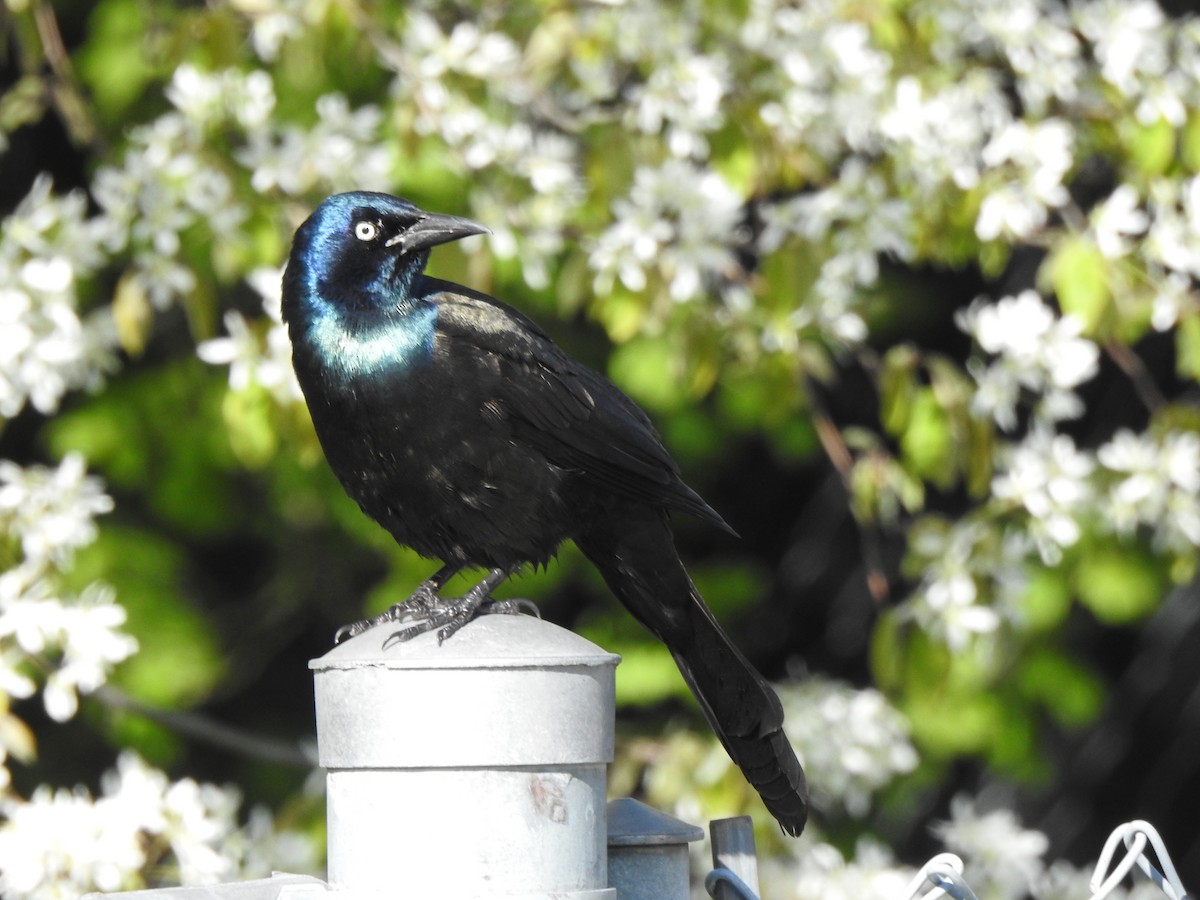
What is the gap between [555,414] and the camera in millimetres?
2566

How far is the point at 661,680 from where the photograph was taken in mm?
4488

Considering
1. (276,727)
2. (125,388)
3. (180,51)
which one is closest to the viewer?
(180,51)

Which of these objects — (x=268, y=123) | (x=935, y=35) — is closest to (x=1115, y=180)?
(x=935, y=35)

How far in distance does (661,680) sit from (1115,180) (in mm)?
1923

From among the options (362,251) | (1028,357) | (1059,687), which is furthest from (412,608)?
(1059,687)

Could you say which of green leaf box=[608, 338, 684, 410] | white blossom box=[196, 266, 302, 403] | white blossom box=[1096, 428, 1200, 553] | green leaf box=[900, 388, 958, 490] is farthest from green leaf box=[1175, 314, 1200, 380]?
white blossom box=[196, 266, 302, 403]

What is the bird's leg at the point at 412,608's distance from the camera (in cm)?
233

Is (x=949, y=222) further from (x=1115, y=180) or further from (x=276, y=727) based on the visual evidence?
(x=276, y=727)

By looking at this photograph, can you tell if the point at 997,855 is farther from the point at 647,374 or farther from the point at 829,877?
the point at 647,374

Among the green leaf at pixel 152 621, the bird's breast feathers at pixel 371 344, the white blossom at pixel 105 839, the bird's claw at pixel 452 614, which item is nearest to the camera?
the bird's claw at pixel 452 614

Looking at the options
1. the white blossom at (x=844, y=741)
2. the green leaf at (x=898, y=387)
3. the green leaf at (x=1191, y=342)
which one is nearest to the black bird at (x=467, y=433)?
the green leaf at (x=898, y=387)

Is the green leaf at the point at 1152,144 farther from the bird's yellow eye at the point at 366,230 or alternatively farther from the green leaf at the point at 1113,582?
the bird's yellow eye at the point at 366,230

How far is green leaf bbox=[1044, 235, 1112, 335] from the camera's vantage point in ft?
10.4

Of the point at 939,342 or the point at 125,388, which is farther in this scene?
the point at 939,342
